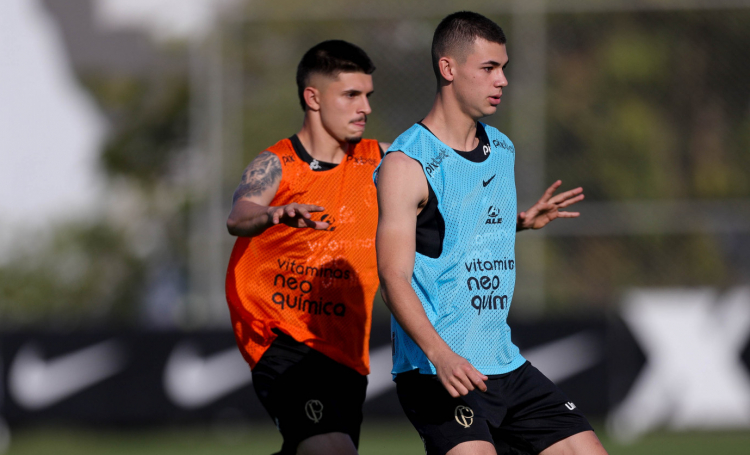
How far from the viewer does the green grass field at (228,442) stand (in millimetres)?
9148

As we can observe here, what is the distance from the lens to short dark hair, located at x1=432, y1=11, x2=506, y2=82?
4.39m

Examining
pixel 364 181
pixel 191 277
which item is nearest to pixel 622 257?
pixel 191 277

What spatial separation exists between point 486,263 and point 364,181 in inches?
49.0

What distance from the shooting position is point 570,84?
46.5ft

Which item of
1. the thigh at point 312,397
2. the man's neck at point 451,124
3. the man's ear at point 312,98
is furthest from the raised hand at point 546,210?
the man's ear at point 312,98

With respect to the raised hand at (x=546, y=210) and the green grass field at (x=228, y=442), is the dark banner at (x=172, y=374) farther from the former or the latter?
the raised hand at (x=546, y=210)

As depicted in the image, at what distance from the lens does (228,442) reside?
975 cm

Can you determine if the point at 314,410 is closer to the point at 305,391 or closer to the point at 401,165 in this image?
the point at 305,391

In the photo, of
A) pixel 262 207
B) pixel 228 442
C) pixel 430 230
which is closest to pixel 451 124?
pixel 430 230

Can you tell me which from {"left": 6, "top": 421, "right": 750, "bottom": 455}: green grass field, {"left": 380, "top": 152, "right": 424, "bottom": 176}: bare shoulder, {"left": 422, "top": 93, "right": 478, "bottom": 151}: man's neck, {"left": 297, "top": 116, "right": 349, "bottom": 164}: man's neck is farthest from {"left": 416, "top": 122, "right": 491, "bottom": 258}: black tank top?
{"left": 6, "top": 421, "right": 750, "bottom": 455}: green grass field

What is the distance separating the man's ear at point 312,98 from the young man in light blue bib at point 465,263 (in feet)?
3.78

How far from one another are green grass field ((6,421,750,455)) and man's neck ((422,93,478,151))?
508 cm

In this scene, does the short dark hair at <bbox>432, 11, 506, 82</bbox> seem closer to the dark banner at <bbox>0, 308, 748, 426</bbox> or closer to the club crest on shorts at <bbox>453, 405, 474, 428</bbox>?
the club crest on shorts at <bbox>453, 405, 474, 428</bbox>

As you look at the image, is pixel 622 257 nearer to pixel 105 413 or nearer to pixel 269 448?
pixel 269 448
